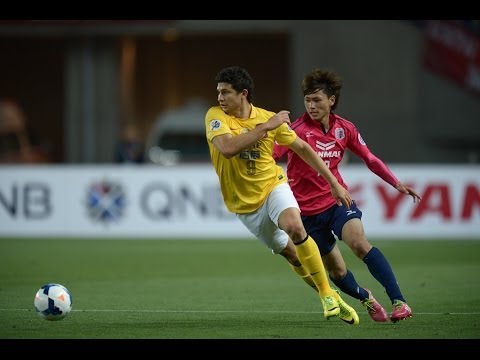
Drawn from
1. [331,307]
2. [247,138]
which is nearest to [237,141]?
[247,138]

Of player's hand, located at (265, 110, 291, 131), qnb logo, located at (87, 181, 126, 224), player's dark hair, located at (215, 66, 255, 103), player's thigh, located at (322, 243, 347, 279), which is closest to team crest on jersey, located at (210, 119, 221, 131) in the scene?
player's dark hair, located at (215, 66, 255, 103)

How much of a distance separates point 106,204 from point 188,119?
697cm

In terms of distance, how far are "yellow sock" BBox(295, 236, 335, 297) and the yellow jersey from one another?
53 cm

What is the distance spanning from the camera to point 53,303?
8.39 metres

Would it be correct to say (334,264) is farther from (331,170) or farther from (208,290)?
(208,290)

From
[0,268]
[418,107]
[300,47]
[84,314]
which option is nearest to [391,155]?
[418,107]

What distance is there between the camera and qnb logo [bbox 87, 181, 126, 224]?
18.1m

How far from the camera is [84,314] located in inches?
366

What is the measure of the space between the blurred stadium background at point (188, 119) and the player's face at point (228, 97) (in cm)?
181

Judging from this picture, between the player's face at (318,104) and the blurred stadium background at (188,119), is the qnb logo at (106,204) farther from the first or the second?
the player's face at (318,104)
